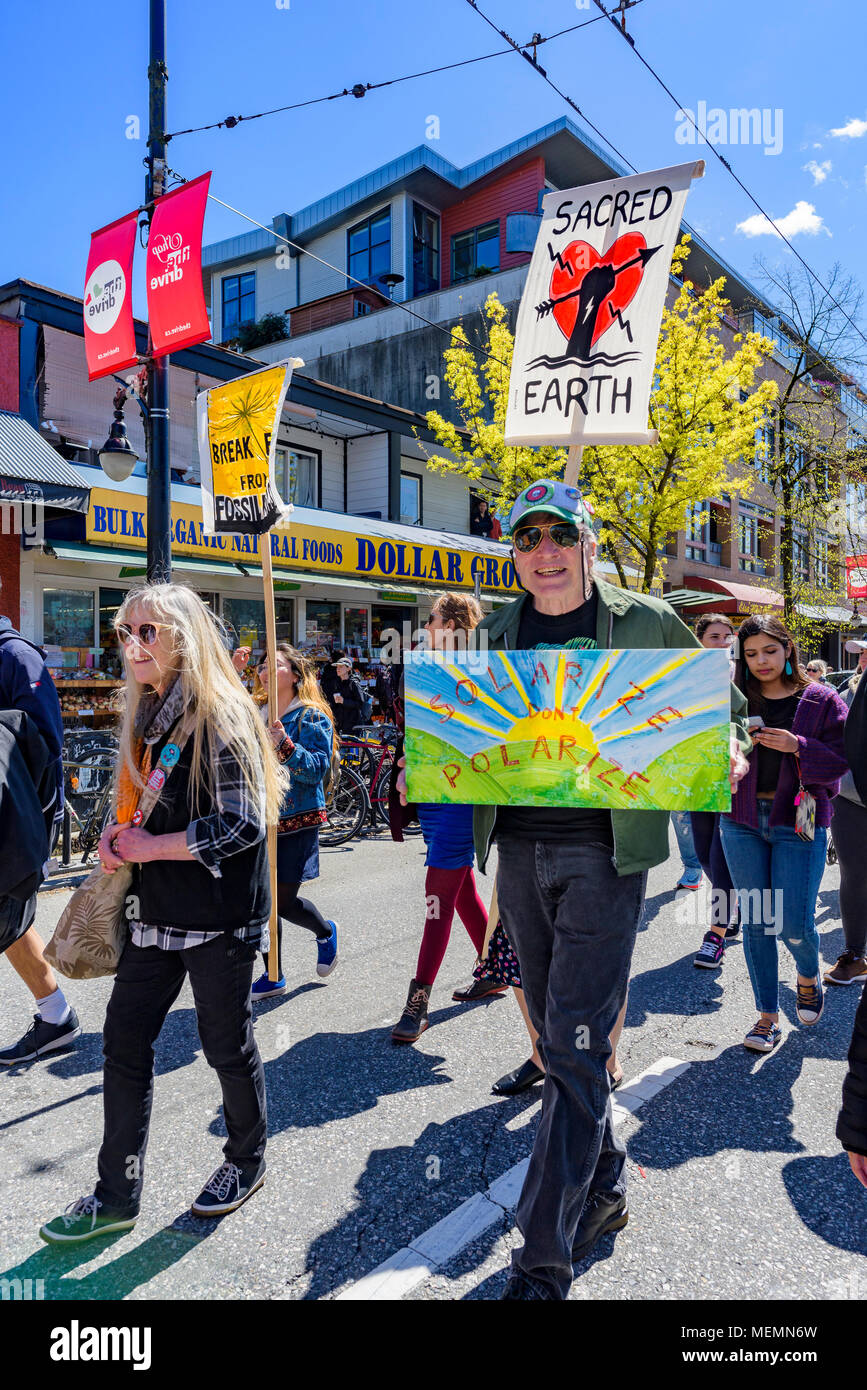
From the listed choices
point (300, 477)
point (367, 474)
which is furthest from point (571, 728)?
point (367, 474)

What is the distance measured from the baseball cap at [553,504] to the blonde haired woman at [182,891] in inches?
41.0

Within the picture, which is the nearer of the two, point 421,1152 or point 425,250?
point 421,1152

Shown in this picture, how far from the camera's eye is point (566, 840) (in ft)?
8.02

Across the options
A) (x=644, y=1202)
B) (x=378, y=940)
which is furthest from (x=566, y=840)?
(x=378, y=940)

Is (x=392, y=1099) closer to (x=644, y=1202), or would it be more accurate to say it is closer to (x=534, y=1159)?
(x=644, y=1202)

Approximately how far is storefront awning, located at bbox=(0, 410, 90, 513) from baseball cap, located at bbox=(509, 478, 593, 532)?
8.07m

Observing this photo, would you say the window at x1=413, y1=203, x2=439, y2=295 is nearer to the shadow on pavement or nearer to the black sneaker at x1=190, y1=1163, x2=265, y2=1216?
the black sneaker at x1=190, y1=1163, x2=265, y2=1216

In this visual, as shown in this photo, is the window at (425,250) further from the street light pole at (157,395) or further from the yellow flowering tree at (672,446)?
the street light pole at (157,395)

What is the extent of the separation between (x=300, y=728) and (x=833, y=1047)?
2990mm

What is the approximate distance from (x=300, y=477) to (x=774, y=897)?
1591 cm

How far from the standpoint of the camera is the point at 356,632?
17.6 metres

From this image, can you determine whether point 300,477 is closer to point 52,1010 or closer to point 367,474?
Answer: point 367,474

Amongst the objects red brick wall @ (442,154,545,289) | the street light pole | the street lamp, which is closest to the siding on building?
red brick wall @ (442,154,545,289)

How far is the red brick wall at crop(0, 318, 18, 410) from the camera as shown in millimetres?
11156
